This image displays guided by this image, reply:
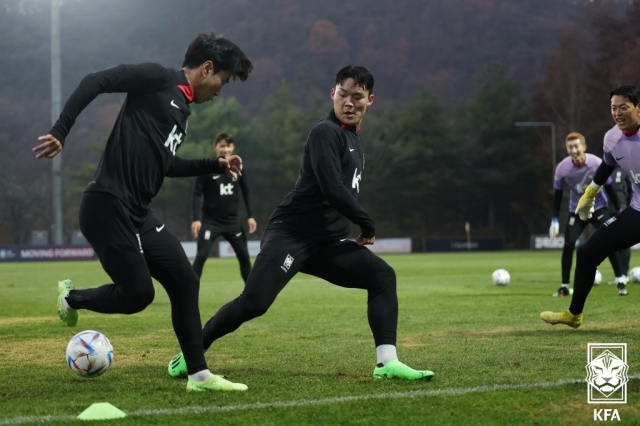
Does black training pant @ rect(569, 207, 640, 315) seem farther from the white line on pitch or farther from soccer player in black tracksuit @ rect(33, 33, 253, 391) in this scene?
soccer player in black tracksuit @ rect(33, 33, 253, 391)

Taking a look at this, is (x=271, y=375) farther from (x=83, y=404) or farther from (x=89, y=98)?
(x=89, y=98)

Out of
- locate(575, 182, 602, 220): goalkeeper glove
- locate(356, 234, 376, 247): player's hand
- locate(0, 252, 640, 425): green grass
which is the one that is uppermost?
locate(575, 182, 602, 220): goalkeeper glove

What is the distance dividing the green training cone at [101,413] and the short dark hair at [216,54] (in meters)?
2.31

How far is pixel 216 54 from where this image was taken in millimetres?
6160

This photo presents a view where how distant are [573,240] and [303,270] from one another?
8353mm

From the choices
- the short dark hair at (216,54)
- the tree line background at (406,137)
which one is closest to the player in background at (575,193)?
the short dark hair at (216,54)

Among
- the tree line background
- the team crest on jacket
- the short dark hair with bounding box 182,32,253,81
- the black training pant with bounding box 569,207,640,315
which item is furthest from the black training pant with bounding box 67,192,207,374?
the tree line background

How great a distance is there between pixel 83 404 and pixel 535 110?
2865 inches

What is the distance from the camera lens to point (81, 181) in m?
71.0

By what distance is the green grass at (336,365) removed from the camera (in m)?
5.33

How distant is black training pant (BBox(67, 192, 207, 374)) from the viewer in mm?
6023

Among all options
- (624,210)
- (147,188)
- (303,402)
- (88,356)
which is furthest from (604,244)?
(88,356)

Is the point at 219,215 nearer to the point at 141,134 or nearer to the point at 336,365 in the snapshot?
the point at 336,365

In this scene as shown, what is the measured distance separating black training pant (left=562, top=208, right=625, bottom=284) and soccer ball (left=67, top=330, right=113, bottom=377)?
9146 mm
